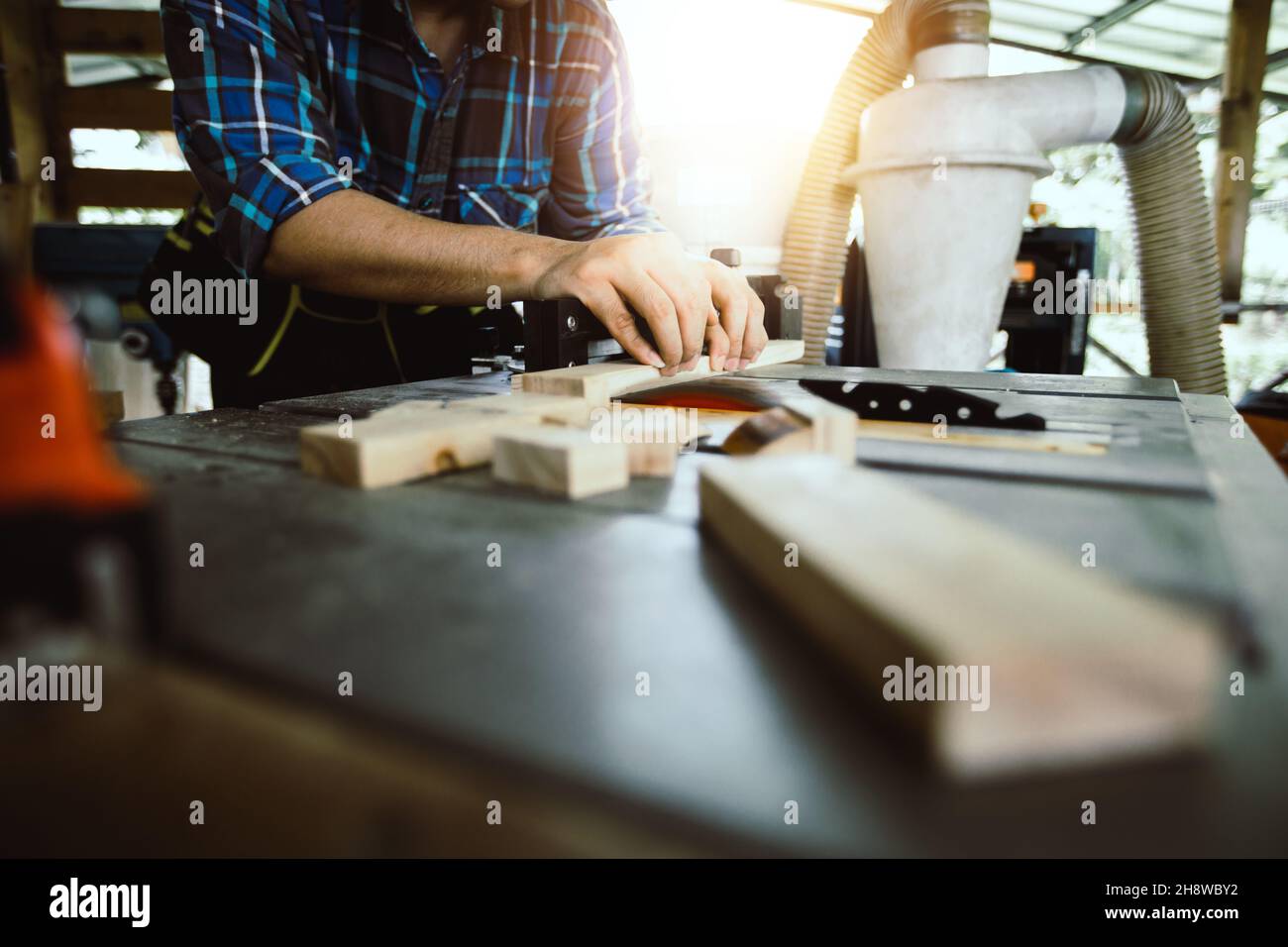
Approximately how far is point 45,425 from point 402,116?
1.53 meters

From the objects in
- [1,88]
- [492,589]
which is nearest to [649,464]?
[492,589]

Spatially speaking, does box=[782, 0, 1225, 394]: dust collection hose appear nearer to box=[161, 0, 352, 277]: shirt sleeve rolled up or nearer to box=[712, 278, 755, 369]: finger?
box=[712, 278, 755, 369]: finger

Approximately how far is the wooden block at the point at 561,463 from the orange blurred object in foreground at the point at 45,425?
1.33ft

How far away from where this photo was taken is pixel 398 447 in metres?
0.66

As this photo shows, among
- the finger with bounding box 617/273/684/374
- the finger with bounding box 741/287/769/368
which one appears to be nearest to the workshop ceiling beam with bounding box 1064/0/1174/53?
the finger with bounding box 741/287/769/368

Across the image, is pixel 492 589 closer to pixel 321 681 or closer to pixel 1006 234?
pixel 321 681

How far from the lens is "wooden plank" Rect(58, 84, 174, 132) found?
10.5ft

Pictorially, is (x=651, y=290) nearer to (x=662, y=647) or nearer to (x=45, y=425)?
(x=662, y=647)

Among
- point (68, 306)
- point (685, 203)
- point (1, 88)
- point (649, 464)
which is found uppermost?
point (1, 88)

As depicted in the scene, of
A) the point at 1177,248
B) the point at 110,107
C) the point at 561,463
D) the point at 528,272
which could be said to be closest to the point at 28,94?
the point at 110,107

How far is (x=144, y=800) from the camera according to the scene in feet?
1.00

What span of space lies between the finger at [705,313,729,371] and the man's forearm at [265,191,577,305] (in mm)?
239
